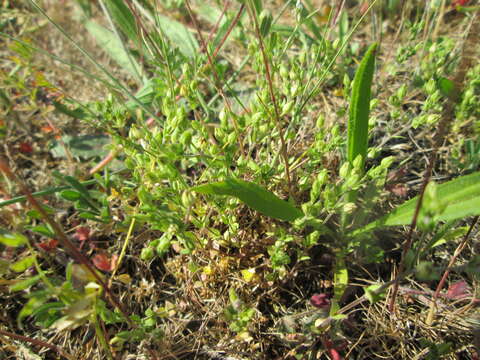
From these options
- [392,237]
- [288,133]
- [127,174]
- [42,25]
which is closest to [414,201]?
[392,237]

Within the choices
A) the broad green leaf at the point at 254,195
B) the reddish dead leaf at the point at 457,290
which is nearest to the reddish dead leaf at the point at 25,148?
the broad green leaf at the point at 254,195

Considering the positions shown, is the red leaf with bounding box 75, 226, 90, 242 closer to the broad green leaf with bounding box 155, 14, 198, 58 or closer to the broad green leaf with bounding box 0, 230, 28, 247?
the broad green leaf with bounding box 0, 230, 28, 247

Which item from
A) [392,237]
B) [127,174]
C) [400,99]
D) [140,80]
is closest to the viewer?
[400,99]

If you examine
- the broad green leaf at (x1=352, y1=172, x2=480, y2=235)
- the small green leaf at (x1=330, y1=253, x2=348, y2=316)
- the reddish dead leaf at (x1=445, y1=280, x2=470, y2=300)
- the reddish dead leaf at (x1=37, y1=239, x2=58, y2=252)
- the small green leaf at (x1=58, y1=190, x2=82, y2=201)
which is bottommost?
the reddish dead leaf at (x1=445, y1=280, x2=470, y2=300)

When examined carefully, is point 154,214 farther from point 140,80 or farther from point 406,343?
point 140,80

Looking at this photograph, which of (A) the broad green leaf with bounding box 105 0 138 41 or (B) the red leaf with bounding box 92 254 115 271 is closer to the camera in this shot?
(B) the red leaf with bounding box 92 254 115 271

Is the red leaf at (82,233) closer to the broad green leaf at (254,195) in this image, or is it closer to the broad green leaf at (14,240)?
the broad green leaf at (14,240)

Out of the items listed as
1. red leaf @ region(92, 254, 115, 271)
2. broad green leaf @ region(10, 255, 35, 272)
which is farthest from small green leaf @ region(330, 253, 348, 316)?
broad green leaf @ region(10, 255, 35, 272)
